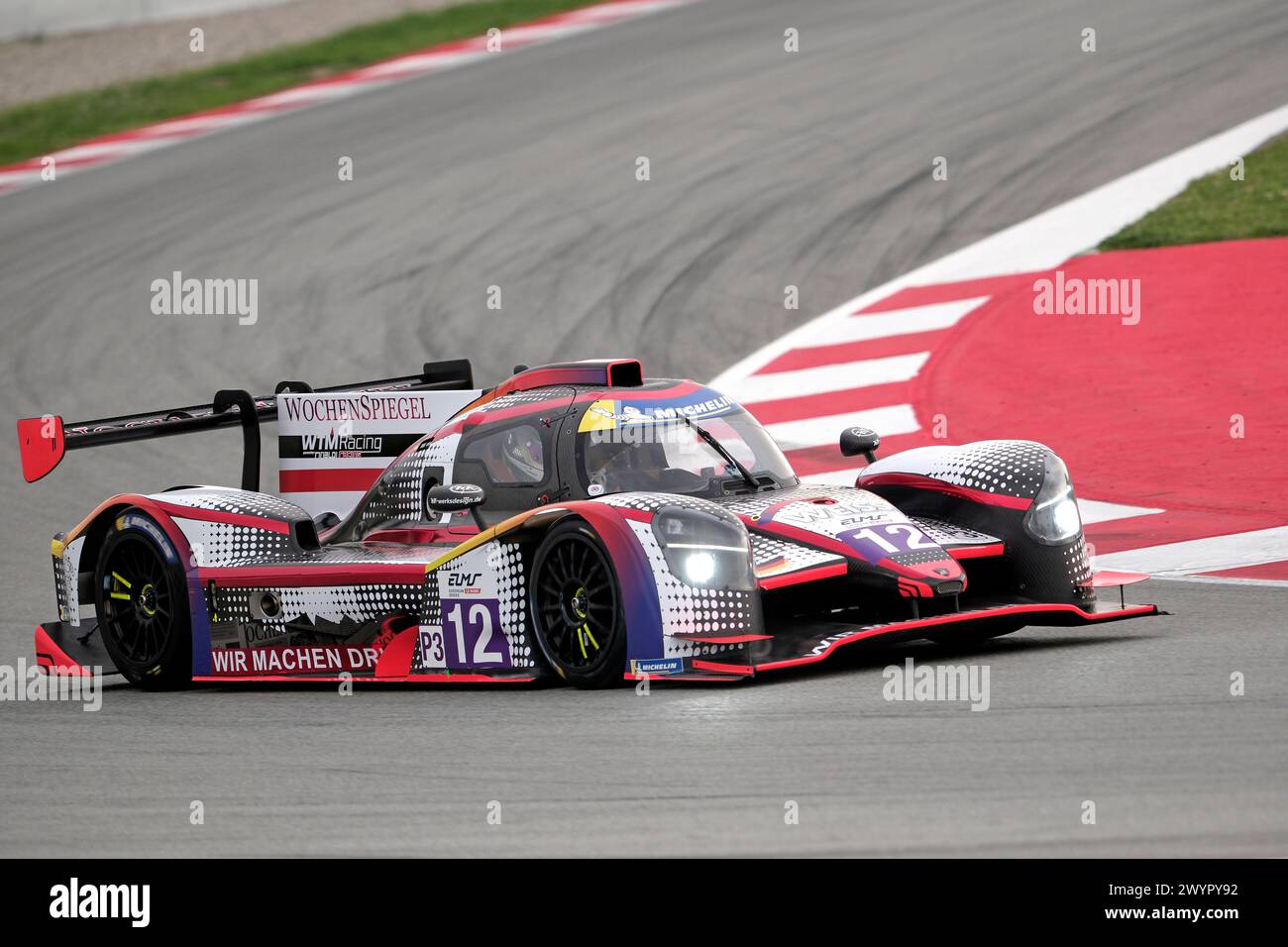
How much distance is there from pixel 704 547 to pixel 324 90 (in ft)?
61.0

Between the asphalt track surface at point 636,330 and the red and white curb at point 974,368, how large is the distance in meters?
0.38

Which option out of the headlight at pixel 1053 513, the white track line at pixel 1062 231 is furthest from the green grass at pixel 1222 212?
the headlight at pixel 1053 513

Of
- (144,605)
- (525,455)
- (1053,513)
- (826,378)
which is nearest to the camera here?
(1053,513)

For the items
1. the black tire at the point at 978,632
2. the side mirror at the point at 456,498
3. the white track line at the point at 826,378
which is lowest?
the black tire at the point at 978,632

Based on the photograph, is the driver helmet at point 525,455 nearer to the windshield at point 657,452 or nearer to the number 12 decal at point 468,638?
the windshield at point 657,452

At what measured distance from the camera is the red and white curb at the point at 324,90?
2319cm

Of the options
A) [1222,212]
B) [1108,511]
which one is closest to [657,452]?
[1108,511]

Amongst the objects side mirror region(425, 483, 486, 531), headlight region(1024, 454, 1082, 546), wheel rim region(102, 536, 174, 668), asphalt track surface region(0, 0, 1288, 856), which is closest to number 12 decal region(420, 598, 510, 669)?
asphalt track surface region(0, 0, 1288, 856)

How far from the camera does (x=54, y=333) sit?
1694cm

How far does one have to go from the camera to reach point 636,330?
1589 cm

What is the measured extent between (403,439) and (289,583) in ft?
4.12

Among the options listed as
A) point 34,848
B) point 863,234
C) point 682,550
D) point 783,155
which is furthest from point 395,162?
point 34,848

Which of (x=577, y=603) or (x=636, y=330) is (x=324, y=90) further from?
(x=577, y=603)
